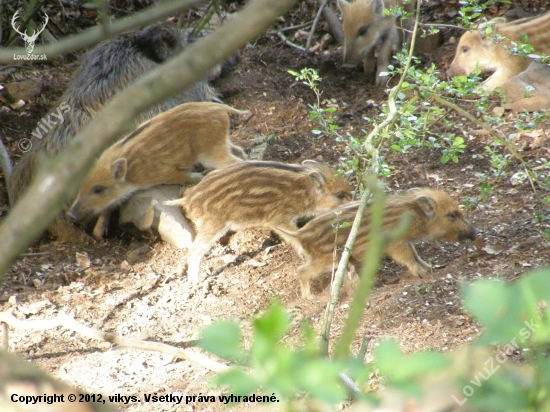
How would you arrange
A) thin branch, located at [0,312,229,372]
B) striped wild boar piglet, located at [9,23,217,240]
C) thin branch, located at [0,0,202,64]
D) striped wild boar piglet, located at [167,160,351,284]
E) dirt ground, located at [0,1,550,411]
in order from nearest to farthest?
thin branch, located at [0,0,202,64] → thin branch, located at [0,312,229,372] → dirt ground, located at [0,1,550,411] → striped wild boar piglet, located at [167,160,351,284] → striped wild boar piglet, located at [9,23,217,240]

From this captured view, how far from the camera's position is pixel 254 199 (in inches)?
167

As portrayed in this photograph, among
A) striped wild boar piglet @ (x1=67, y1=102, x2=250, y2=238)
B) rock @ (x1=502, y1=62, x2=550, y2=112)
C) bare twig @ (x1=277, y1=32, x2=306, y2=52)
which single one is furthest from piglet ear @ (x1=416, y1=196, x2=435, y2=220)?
bare twig @ (x1=277, y1=32, x2=306, y2=52)

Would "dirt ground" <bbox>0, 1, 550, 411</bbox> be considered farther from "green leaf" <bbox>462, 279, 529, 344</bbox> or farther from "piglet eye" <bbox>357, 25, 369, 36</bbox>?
"green leaf" <bbox>462, 279, 529, 344</bbox>

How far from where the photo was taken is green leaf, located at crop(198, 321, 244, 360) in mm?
726

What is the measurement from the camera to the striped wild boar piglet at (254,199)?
13.9 feet

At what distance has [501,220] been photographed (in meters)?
4.16

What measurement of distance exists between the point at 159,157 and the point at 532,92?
3.01 metres

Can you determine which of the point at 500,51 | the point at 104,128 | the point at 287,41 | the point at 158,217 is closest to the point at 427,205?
the point at 158,217

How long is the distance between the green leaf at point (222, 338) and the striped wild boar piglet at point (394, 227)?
3038 mm

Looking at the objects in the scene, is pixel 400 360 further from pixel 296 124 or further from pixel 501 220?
pixel 296 124

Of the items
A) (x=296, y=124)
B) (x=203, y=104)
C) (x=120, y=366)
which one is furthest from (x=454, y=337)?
(x=296, y=124)

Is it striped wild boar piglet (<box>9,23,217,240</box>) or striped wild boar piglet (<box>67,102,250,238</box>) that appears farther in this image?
striped wild boar piglet (<box>9,23,217,240</box>)

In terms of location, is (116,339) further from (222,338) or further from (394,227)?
(222,338)

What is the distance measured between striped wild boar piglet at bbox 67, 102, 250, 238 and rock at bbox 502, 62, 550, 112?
92.6 inches
